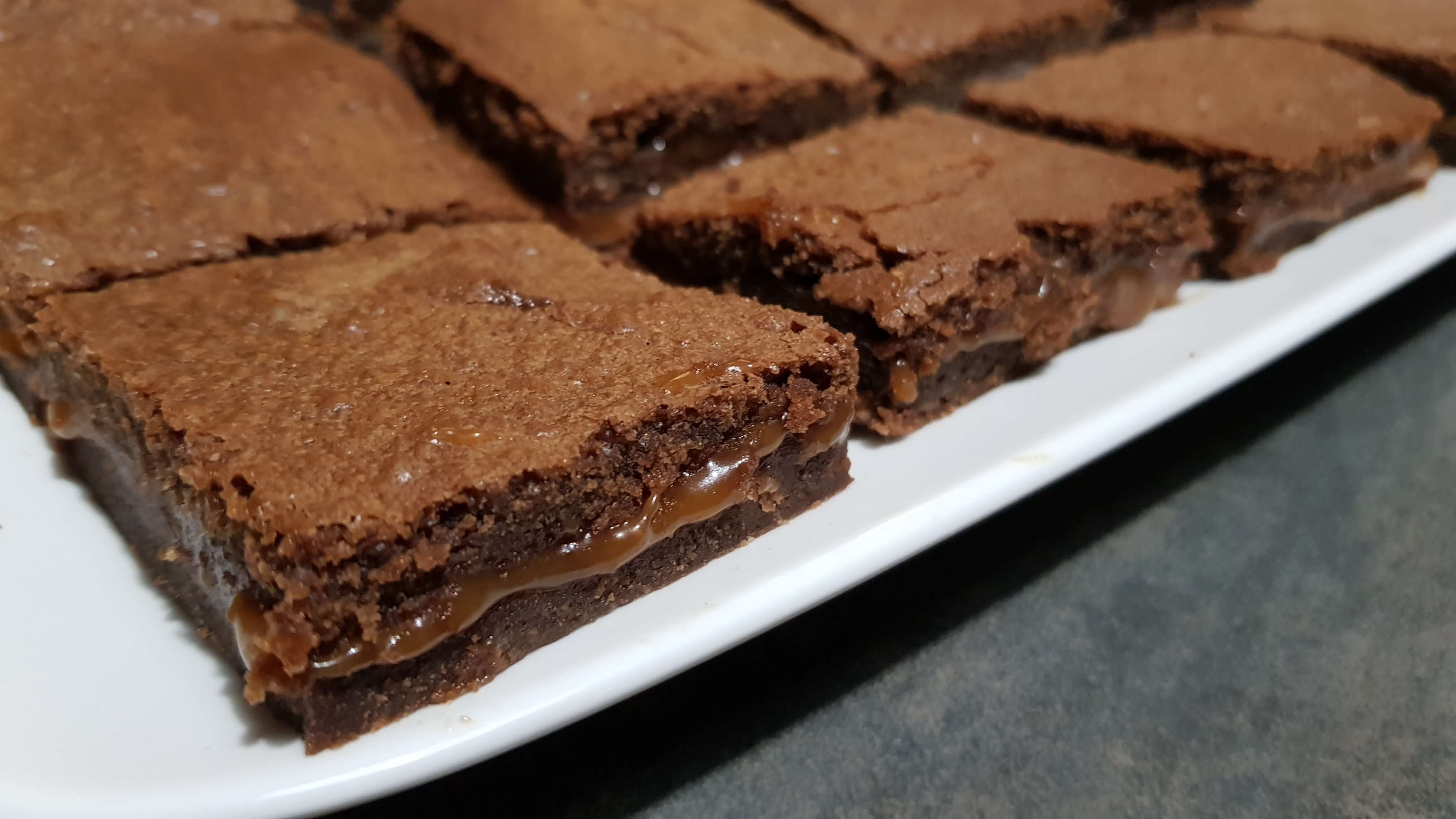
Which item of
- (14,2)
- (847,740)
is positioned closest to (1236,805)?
(847,740)

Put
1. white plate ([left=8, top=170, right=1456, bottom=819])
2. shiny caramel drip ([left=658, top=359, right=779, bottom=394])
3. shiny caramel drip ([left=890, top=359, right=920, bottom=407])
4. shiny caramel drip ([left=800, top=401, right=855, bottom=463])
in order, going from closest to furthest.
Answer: white plate ([left=8, top=170, right=1456, bottom=819]) < shiny caramel drip ([left=658, top=359, right=779, bottom=394]) < shiny caramel drip ([left=800, top=401, right=855, bottom=463]) < shiny caramel drip ([left=890, top=359, right=920, bottom=407])

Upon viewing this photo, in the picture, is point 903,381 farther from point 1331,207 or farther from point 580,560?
point 1331,207

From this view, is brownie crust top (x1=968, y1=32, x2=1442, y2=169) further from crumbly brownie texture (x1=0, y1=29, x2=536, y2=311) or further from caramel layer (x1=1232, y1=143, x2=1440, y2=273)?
crumbly brownie texture (x1=0, y1=29, x2=536, y2=311)

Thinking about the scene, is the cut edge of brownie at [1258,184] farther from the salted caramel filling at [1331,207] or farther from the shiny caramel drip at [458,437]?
the shiny caramel drip at [458,437]

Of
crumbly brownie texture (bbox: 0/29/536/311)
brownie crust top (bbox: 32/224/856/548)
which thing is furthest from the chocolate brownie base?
crumbly brownie texture (bbox: 0/29/536/311)

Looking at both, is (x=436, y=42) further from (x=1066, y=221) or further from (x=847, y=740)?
(x=847, y=740)

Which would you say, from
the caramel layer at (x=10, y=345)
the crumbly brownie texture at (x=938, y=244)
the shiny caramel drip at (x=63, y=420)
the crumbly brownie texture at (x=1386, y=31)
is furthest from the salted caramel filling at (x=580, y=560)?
the crumbly brownie texture at (x=1386, y=31)
